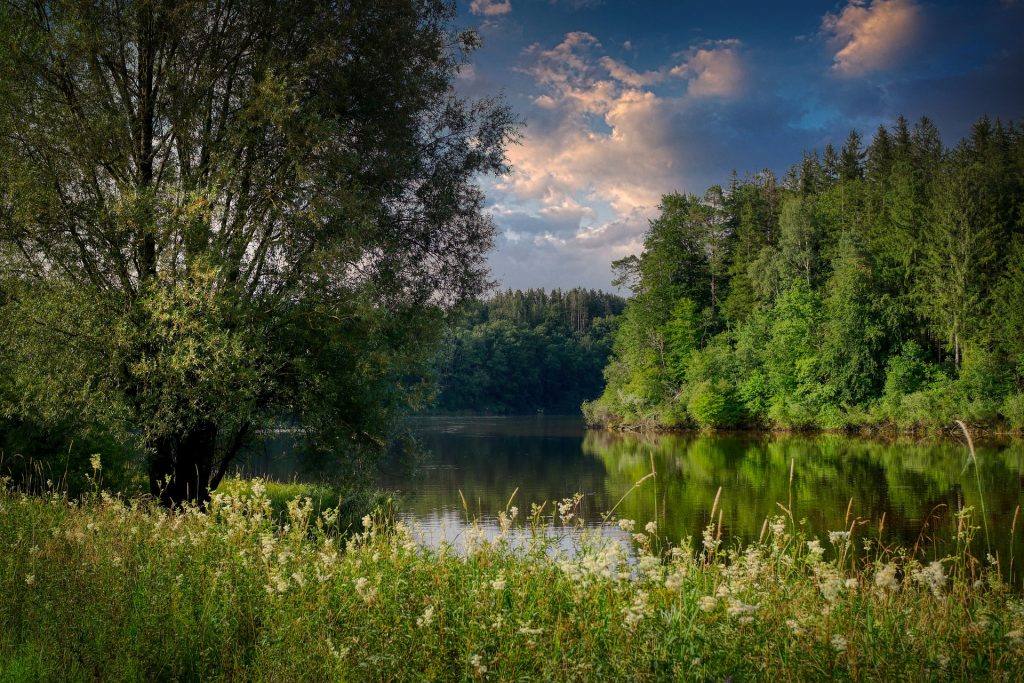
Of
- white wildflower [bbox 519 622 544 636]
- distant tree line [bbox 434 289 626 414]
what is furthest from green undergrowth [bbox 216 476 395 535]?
distant tree line [bbox 434 289 626 414]

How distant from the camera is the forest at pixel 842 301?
51062 mm

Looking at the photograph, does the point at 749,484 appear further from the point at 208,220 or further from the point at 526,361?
the point at 526,361

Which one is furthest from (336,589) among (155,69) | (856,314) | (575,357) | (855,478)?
(575,357)

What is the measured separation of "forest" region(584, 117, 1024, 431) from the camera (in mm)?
51062

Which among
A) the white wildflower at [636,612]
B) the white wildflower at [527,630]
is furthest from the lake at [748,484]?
the white wildflower at [636,612]

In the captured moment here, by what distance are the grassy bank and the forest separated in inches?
1940

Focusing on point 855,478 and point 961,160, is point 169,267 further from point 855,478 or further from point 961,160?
point 961,160

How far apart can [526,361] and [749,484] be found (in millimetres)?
116503

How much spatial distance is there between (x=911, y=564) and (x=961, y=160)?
203ft

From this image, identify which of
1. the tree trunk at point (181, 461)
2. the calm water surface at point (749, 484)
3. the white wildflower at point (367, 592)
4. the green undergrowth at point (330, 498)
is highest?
the white wildflower at point (367, 592)

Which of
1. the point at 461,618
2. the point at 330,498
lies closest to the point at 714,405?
the point at 330,498

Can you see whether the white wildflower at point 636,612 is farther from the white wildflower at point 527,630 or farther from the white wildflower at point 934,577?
the white wildflower at point 934,577

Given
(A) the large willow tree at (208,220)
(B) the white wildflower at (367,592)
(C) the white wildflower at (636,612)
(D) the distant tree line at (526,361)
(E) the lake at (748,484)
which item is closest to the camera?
(C) the white wildflower at (636,612)

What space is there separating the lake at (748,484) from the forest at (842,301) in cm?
567
